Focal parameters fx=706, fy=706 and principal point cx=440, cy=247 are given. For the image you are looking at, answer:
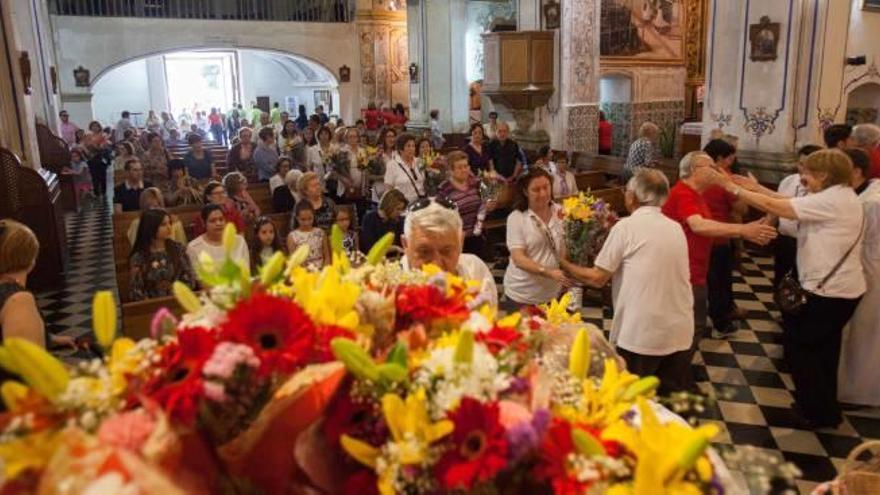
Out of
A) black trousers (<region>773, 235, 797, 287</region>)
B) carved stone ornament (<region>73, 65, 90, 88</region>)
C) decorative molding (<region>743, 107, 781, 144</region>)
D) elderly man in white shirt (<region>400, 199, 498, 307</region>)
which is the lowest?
black trousers (<region>773, 235, 797, 287</region>)

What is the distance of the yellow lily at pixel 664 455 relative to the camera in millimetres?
1185

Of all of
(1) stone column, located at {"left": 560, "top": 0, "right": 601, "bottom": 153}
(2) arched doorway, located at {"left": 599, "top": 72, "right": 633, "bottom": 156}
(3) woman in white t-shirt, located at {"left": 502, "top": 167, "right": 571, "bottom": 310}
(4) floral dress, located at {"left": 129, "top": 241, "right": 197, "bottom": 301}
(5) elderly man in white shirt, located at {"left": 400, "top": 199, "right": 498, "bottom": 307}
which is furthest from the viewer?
(2) arched doorway, located at {"left": 599, "top": 72, "right": 633, "bottom": 156}

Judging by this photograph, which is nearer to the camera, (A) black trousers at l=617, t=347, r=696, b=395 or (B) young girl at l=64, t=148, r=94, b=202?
(A) black trousers at l=617, t=347, r=696, b=395

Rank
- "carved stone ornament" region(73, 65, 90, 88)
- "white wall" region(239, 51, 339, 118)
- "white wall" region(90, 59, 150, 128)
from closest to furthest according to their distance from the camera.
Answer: "carved stone ornament" region(73, 65, 90, 88)
"white wall" region(90, 59, 150, 128)
"white wall" region(239, 51, 339, 118)

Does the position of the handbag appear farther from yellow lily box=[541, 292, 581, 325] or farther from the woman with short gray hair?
the woman with short gray hair

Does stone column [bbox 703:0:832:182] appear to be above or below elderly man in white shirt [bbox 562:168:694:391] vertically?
above

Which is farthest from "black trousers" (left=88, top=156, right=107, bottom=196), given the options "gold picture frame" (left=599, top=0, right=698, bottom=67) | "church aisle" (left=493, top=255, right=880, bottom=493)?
"church aisle" (left=493, top=255, right=880, bottom=493)

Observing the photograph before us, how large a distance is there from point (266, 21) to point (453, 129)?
777 cm

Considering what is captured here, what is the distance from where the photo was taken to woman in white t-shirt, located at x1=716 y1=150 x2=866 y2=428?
380 cm

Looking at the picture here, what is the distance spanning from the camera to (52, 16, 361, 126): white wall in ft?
57.9

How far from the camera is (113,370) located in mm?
1261

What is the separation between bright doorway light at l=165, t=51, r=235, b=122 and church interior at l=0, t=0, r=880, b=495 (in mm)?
10621

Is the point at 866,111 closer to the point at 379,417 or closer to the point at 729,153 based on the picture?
the point at 729,153

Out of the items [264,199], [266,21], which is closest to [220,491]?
[264,199]
